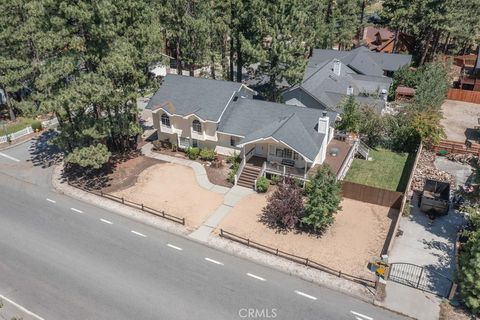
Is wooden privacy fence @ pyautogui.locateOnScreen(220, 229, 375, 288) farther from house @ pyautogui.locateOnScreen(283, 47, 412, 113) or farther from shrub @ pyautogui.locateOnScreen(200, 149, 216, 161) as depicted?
house @ pyautogui.locateOnScreen(283, 47, 412, 113)

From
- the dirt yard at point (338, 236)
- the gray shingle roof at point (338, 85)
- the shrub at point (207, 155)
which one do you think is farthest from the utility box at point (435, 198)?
the shrub at point (207, 155)

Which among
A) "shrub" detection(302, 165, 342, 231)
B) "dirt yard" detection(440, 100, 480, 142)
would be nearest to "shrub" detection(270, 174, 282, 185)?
"shrub" detection(302, 165, 342, 231)

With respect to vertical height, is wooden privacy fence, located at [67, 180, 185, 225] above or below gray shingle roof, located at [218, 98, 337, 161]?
below

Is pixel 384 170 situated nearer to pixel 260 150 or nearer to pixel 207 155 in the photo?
pixel 260 150

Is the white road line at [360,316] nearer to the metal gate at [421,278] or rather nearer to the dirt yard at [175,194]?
the metal gate at [421,278]

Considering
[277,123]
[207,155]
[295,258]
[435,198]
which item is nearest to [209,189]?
[207,155]

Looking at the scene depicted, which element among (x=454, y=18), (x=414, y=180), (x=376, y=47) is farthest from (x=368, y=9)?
(x=414, y=180)
